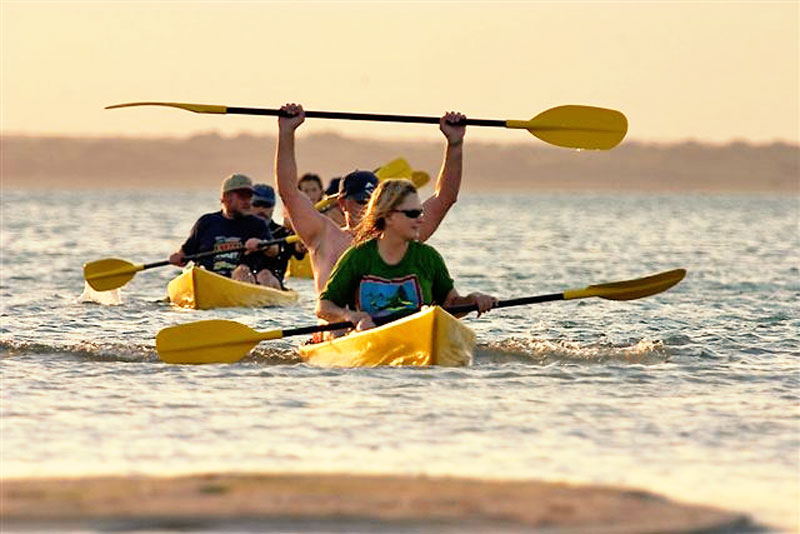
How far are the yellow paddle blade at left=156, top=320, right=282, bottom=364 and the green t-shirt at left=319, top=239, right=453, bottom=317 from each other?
0.77 metres

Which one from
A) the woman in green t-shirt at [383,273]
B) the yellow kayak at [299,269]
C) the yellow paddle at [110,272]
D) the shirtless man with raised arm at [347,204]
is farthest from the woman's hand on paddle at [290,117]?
the yellow kayak at [299,269]

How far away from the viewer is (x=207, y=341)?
497 inches

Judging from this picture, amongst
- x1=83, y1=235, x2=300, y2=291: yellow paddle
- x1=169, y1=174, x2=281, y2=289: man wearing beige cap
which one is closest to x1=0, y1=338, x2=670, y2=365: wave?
x1=83, y1=235, x2=300, y2=291: yellow paddle

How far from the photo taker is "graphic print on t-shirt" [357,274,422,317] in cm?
1188

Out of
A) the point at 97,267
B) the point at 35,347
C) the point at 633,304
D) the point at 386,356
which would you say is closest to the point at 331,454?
the point at 386,356

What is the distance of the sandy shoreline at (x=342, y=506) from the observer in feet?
23.0

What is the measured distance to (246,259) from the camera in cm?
1941

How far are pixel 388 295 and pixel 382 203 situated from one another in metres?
0.68

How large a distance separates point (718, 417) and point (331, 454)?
2506 mm

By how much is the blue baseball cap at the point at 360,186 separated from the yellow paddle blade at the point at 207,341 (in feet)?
3.42

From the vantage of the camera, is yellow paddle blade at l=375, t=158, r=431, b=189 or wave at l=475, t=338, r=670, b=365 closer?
wave at l=475, t=338, r=670, b=365

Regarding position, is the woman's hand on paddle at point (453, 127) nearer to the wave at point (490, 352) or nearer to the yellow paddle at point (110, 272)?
the wave at point (490, 352)

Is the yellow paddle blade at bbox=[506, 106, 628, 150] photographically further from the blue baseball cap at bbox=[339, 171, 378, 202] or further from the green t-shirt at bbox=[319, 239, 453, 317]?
the green t-shirt at bbox=[319, 239, 453, 317]

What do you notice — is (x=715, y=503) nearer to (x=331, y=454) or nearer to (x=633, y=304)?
(x=331, y=454)
